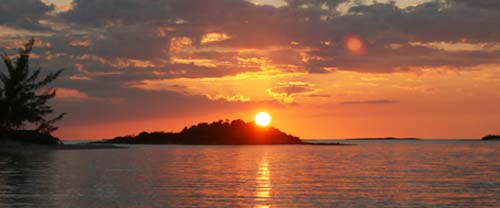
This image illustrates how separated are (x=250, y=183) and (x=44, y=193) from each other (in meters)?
18.6

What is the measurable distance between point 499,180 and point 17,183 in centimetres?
4379

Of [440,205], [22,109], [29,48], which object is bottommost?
[440,205]

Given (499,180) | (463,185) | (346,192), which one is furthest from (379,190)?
(499,180)

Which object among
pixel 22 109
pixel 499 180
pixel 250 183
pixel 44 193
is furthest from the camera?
pixel 22 109

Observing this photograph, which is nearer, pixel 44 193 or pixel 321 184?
pixel 44 193

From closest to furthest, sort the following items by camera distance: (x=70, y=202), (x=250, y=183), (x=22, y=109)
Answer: (x=70, y=202), (x=250, y=183), (x=22, y=109)

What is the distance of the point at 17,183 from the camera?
1988 inches

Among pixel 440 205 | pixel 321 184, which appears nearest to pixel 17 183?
pixel 321 184

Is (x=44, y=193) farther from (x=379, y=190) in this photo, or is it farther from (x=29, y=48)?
(x=29, y=48)

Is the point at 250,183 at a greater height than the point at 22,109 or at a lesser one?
lesser

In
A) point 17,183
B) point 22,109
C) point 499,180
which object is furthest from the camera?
point 22,109

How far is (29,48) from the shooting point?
151 meters

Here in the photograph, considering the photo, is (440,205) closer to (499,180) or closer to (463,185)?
(463,185)

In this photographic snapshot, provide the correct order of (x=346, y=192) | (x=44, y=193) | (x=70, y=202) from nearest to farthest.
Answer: (x=70, y=202) < (x=44, y=193) < (x=346, y=192)
